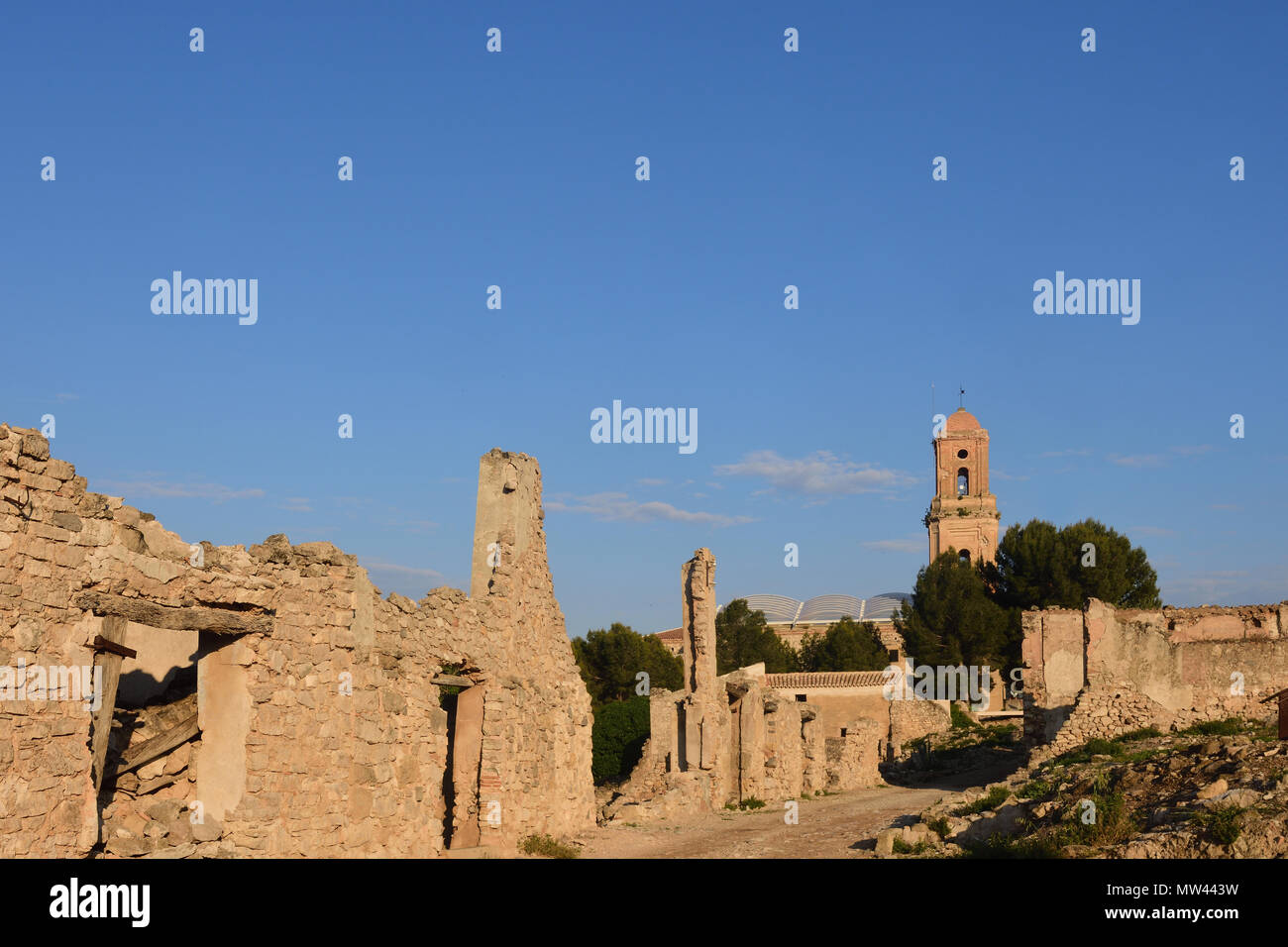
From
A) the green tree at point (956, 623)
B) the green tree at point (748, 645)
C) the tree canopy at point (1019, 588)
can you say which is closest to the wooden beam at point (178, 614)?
the tree canopy at point (1019, 588)

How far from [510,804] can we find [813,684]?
1345 inches

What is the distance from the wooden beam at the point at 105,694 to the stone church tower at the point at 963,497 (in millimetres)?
66641

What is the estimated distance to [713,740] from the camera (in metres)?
26.6

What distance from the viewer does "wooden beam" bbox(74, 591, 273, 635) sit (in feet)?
28.1

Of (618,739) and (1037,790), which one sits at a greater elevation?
(1037,790)

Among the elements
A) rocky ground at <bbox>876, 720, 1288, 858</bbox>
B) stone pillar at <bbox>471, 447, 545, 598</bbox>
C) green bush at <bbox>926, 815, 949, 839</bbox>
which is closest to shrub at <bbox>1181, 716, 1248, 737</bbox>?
rocky ground at <bbox>876, 720, 1288, 858</bbox>

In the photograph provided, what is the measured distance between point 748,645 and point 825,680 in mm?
19554

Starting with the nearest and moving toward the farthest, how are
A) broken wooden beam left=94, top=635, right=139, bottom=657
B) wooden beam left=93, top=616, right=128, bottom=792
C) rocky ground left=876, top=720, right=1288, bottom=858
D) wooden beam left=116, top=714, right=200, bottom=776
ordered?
broken wooden beam left=94, top=635, right=139, bottom=657 → wooden beam left=93, top=616, right=128, bottom=792 → rocky ground left=876, top=720, right=1288, bottom=858 → wooden beam left=116, top=714, right=200, bottom=776

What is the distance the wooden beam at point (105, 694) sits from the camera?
917cm

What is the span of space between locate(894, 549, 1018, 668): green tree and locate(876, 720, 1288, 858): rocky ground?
35.5m

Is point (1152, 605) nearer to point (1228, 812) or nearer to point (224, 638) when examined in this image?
point (1228, 812)
